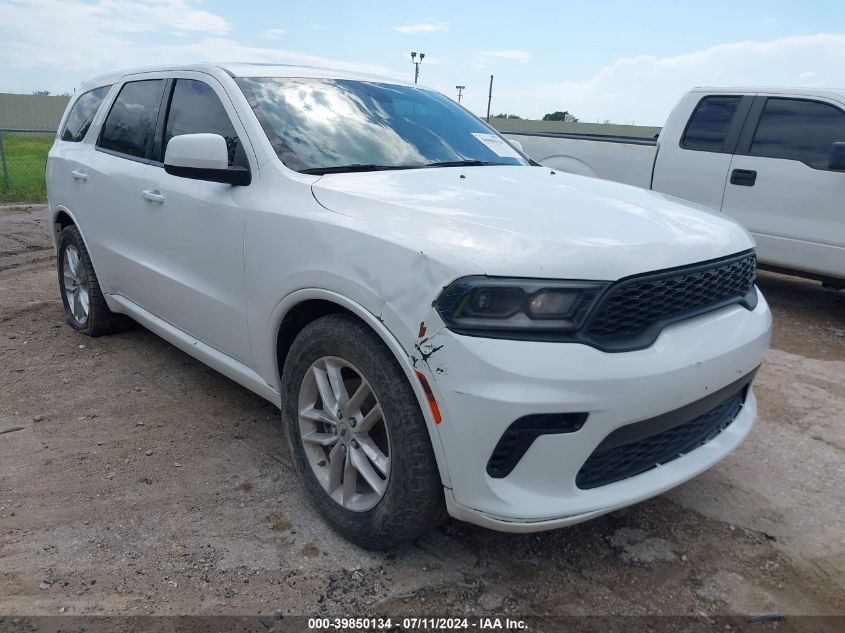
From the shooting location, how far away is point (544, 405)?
1966 millimetres

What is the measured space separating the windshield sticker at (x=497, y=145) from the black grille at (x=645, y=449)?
70.0 inches

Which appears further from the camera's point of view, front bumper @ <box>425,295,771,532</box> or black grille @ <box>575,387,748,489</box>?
black grille @ <box>575,387,748,489</box>

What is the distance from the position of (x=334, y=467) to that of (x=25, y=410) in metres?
2.23

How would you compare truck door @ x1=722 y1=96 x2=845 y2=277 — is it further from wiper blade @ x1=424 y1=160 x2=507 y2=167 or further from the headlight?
the headlight

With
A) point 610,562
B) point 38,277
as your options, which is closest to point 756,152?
point 610,562

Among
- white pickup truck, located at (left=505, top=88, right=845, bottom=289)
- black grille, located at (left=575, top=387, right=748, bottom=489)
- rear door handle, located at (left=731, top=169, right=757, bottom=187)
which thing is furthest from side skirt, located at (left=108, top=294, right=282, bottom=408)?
rear door handle, located at (left=731, top=169, right=757, bottom=187)

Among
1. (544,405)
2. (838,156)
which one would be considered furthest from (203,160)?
(838,156)

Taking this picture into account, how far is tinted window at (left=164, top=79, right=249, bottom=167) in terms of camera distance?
122 inches

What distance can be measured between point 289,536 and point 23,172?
14802 millimetres

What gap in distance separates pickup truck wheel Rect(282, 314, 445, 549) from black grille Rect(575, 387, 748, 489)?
1.71ft

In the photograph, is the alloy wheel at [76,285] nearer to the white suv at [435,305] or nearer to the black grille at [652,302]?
the white suv at [435,305]

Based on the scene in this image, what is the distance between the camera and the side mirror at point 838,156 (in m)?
5.27

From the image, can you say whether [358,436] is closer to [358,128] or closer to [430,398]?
[430,398]

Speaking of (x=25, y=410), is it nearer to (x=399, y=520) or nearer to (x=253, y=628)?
(x=253, y=628)
